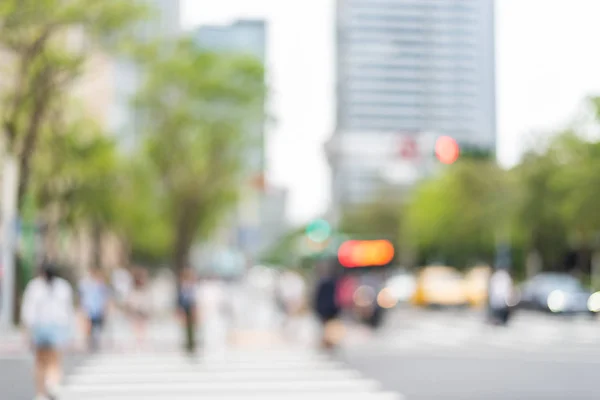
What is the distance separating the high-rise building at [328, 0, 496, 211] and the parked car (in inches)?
4004

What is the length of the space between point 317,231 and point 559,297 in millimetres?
10556

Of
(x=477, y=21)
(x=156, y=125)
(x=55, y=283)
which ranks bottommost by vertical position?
(x=55, y=283)

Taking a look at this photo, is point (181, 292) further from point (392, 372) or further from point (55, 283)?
point (55, 283)

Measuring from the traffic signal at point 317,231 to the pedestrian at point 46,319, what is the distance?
750 inches

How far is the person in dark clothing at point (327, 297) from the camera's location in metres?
20.3

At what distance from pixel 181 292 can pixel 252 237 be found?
2246 cm

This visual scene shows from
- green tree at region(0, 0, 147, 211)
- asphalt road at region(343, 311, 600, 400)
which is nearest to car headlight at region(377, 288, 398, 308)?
asphalt road at region(343, 311, 600, 400)

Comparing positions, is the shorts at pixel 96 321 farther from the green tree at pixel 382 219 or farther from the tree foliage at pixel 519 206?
the green tree at pixel 382 219

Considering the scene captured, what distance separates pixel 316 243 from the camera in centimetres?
3192

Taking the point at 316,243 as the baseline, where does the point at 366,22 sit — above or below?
above

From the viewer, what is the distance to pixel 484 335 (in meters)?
27.2

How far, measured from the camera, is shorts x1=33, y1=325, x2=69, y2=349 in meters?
12.5

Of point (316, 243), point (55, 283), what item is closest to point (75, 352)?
point (55, 283)

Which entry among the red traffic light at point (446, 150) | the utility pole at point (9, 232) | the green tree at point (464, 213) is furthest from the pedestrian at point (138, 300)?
the green tree at point (464, 213)
